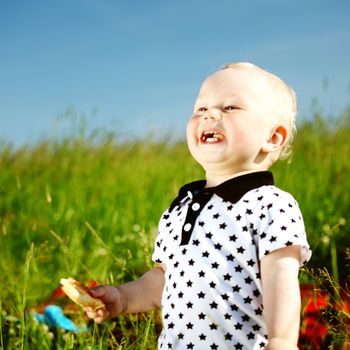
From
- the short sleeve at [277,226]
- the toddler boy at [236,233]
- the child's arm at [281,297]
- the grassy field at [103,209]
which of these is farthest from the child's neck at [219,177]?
the grassy field at [103,209]

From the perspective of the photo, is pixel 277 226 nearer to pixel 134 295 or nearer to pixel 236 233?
pixel 236 233

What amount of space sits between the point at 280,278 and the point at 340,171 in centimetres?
439

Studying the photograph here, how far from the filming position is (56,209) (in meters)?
5.48

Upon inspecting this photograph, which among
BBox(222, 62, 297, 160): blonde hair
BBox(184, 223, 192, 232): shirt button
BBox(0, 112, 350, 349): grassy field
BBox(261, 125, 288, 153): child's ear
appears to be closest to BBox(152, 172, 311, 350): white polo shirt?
BBox(184, 223, 192, 232): shirt button

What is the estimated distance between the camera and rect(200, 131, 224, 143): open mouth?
6.74 feet

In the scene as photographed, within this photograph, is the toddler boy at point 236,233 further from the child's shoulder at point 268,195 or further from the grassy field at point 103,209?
the grassy field at point 103,209

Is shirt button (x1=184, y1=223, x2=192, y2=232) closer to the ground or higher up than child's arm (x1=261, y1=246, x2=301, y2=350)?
higher up

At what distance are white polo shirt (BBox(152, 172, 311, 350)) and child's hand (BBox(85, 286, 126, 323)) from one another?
10.0 inches

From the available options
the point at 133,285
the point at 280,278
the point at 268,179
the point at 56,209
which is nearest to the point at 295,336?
the point at 280,278

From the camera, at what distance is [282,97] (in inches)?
84.7

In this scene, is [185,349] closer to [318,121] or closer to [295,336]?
[295,336]

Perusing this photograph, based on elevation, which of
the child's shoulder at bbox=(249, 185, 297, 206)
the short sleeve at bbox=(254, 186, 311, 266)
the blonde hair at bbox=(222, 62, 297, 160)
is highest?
the blonde hair at bbox=(222, 62, 297, 160)

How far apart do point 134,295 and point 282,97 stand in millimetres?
779

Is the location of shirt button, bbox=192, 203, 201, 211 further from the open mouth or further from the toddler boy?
the open mouth
